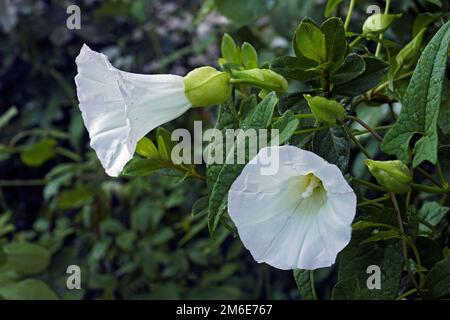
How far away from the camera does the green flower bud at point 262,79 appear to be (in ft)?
1.94

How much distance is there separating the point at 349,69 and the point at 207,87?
12 centimetres

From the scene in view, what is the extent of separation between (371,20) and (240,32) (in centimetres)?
75

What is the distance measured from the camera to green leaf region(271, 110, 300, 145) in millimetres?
542

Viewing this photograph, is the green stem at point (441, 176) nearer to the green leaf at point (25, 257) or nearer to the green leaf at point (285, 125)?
the green leaf at point (285, 125)

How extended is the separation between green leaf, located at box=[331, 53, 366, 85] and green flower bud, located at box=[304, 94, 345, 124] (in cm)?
5

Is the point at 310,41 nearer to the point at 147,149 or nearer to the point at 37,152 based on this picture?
the point at 147,149

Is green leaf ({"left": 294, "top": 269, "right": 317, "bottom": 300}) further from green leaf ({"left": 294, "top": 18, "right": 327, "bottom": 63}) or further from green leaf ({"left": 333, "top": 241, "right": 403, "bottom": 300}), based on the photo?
green leaf ({"left": 294, "top": 18, "right": 327, "bottom": 63})

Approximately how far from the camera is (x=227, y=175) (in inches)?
21.9

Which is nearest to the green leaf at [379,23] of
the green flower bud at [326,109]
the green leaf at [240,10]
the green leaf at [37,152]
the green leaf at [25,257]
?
the green flower bud at [326,109]

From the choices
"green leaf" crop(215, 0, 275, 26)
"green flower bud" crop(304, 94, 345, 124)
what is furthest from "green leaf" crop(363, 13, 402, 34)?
"green leaf" crop(215, 0, 275, 26)

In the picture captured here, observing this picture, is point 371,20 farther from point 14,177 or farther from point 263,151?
point 14,177

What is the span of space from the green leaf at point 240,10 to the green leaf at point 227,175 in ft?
2.04

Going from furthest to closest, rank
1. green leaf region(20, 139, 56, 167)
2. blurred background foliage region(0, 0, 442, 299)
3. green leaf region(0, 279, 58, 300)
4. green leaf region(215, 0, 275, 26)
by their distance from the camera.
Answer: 1. green leaf region(20, 139, 56, 167)
2. blurred background foliage region(0, 0, 442, 299)
3. green leaf region(215, 0, 275, 26)
4. green leaf region(0, 279, 58, 300)

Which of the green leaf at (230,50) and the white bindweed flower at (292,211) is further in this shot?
A: the green leaf at (230,50)
